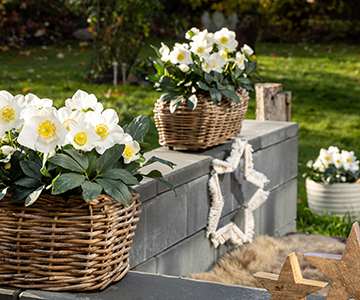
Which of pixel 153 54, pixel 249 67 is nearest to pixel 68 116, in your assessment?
pixel 249 67

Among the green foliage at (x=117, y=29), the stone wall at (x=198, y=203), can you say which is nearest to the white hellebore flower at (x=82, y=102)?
the stone wall at (x=198, y=203)

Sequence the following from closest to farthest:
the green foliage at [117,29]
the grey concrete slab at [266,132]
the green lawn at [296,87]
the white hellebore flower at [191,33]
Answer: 1. the white hellebore flower at [191,33]
2. the grey concrete slab at [266,132]
3. the green lawn at [296,87]
4. the green foliage at [117,29]

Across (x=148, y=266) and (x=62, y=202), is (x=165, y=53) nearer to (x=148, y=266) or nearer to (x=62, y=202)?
(x=148, y=266)

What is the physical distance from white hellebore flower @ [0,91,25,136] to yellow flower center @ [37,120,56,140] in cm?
13

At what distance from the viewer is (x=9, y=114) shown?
134 centimetres

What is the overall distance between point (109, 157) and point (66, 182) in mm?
145

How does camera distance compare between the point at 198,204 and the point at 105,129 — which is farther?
the point at 198,204

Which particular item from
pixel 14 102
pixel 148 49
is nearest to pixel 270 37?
pixel 148 49

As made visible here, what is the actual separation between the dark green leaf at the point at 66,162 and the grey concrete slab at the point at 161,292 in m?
0.35

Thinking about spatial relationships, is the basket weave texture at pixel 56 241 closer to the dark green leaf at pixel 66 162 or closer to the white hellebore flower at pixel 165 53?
the dark green leaf at pixel 66 162

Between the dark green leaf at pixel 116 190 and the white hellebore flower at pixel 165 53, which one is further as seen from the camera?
the white hellebore flower at pixel 165 53

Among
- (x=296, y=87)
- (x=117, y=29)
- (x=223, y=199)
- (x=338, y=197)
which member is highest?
(x=117, y=29)

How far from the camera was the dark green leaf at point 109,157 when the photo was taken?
133 cm

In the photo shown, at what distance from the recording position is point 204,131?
2.54 metres
